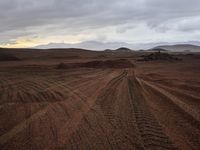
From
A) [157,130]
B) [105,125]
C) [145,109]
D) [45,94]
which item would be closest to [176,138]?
[157,130]

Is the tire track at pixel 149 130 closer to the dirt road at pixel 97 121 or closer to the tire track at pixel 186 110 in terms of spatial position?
the dirt road at pixel 97 121

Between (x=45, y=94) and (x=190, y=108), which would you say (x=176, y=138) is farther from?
Answer: (x=45, y=94)

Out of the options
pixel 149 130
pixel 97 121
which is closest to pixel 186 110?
pixel 149 130

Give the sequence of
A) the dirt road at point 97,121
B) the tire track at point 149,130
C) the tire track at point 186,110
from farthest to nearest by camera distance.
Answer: the tire track at point 186,110, the dirt road at point 97,121, the tire track at point 149,130

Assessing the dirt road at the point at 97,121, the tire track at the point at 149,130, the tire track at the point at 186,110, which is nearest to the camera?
the tire track at the point at 149,130

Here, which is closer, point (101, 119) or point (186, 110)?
point (101, 119)

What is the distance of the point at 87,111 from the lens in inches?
445

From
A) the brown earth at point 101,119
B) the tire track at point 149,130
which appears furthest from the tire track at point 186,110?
the tire track at point 149,130

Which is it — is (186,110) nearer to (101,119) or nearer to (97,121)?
(101,119)

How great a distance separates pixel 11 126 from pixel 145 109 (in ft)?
14.5

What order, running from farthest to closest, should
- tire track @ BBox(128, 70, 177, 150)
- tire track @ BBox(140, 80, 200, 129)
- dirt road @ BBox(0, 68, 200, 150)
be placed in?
tire track @ BBox(140, 80, 200, 129), dirt road @ BBox(0, 68, 200, 150), tire track @ BBox(128, 70, 177, 150)

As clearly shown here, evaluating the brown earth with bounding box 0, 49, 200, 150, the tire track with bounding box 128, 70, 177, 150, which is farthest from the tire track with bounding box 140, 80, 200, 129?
the tire track with bounding box 128, 70, 177, 150

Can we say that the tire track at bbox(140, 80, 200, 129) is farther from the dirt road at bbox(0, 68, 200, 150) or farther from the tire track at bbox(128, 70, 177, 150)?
the tire track at bbox(128, 70, 177, 150)

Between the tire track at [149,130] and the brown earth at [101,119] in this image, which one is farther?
the brown earth at [101,119]
